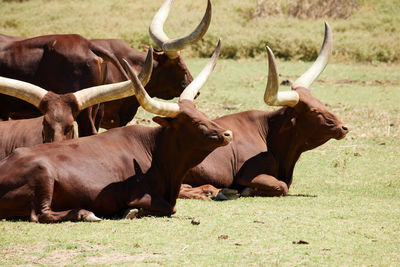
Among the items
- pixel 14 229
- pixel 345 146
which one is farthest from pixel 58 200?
pixel 345 146

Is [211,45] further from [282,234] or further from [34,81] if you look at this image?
[282,234]

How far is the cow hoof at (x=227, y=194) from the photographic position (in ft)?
28.2

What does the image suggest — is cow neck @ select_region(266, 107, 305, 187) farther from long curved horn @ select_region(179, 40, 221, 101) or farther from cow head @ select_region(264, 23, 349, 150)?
long curved horn @ select_region(179, 40, 221, 101)

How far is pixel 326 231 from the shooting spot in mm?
6664

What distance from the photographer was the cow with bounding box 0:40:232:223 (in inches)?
268

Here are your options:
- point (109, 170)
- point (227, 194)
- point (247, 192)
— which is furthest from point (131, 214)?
point (247, 192)

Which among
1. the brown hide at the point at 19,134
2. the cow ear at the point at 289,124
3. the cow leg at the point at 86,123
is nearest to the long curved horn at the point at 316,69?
the cow ear at the point at 289,124

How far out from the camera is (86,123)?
967cm

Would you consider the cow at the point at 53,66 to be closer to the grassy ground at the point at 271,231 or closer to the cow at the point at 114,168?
the cow at the point at 114,168

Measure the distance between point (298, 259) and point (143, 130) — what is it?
264cm

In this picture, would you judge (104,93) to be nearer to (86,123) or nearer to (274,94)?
(86,123)

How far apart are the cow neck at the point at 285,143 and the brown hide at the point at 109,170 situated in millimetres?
2029

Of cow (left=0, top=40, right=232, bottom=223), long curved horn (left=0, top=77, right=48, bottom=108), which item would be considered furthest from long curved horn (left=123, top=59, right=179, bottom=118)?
long curved horn (left=0, top=77, right=48, bottom=108)

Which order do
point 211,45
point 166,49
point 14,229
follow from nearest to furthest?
point 14,229 < point 166,49 < point 211,45
